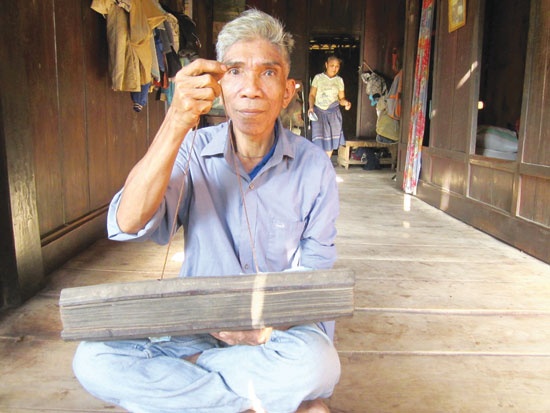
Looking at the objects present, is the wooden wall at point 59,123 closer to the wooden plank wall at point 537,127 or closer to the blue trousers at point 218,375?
the blue trousers at point 218,375

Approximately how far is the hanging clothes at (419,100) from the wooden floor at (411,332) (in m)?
1.99

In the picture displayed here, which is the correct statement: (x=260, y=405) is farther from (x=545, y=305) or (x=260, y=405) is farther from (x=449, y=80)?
(x=449, y=80)

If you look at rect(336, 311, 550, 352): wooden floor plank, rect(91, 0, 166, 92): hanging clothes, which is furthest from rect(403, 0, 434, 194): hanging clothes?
rect(336, 311, 550, 352): wooden floor plank

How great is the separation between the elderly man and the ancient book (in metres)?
0.13

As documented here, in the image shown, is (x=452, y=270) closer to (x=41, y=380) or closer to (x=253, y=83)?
(x=253, y=83)

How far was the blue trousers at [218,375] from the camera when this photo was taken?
3.57 feet

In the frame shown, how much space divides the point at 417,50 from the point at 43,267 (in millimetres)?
4676

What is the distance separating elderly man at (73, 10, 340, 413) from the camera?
108 centimetres

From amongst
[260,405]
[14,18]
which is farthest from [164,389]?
[14,18]

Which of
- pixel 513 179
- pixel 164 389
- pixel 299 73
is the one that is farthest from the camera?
pixel 299 73

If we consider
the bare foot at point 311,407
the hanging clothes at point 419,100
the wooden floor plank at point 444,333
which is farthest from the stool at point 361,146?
the bare foot at point 311,407

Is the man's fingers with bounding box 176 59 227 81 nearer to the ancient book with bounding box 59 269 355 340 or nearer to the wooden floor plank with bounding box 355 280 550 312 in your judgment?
the ancient book with bounding box 59 269 355 340

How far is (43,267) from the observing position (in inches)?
90.3

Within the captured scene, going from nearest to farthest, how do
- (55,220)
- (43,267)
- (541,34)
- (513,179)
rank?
1. (43,267)
2. (55,220)
3. (541,34)
4. (513,179)
